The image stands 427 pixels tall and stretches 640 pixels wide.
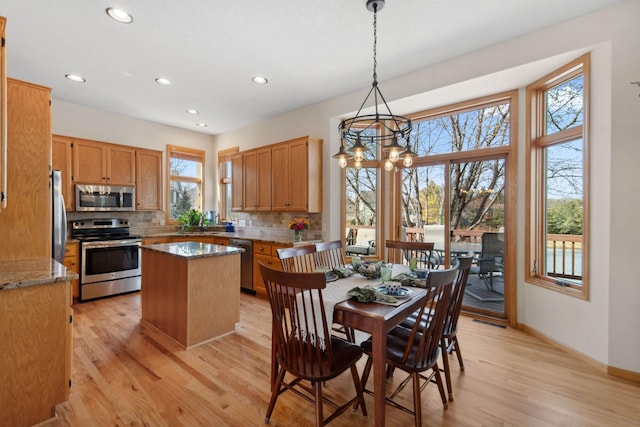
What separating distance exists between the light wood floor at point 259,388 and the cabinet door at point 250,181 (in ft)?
8.43

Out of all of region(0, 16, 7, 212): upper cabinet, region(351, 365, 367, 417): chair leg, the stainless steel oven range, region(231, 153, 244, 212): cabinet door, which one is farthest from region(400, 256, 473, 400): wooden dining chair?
the stainless steel oven range

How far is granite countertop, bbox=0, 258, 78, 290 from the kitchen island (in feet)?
3.10

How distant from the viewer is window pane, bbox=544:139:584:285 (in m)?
2.82

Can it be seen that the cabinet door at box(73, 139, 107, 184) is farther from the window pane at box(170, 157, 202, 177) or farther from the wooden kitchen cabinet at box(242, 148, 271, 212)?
the wooden kitchen cabinet at box(242, 148, 271, 212)

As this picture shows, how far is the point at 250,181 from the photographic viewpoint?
16.9 feet

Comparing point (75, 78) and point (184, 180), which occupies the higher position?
point (75, 78)

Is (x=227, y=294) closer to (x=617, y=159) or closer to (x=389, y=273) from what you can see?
(x=389, y=273)

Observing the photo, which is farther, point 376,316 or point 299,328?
point 299,328

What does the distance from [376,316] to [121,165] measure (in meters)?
4.99

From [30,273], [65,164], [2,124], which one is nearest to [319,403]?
[30,273]

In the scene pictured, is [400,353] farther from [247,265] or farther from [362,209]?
[247,265]

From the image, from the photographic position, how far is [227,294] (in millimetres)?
3131

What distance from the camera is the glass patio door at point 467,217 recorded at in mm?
3537

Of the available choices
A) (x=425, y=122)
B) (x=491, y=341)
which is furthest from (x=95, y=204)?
(x=491, y=341)
